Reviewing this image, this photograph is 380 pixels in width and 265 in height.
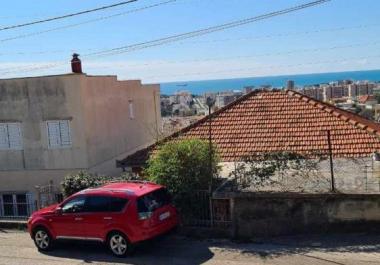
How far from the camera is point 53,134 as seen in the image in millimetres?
20031

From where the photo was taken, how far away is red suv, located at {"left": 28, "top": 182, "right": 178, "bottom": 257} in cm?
1090

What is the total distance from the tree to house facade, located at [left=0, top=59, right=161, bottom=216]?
6.77 meters

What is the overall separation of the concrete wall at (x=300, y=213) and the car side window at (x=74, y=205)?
3.43m

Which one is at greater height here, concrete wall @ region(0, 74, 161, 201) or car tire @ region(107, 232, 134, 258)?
concrete wall @ region(0, 74, 161, 201)

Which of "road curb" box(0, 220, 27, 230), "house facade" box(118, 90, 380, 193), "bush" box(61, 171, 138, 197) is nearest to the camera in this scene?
"bush" box(61, 171, 138, 197)

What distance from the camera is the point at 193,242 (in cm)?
1227

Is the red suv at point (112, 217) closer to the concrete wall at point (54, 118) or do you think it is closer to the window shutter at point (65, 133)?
the concrete wall at point (54, 118)

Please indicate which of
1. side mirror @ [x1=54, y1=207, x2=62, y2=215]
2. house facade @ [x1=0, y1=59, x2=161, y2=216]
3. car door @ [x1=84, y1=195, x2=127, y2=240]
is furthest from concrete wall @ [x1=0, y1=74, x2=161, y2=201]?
car door @ [x1=84, y1=195, x2=127, y2=240]

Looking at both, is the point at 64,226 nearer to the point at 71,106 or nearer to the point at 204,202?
the point at 204,202

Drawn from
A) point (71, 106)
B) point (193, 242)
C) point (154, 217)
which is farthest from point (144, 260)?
point (71, 106)

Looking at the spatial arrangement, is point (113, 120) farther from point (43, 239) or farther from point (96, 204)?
point (96, 204)

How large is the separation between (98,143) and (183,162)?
338 inches

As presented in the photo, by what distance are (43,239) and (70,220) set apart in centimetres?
100

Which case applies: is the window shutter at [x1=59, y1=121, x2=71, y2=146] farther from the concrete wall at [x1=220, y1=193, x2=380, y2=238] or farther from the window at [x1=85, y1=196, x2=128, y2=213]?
the concrete wall at [x1=220, y1=193, x2=380, y2=238]
